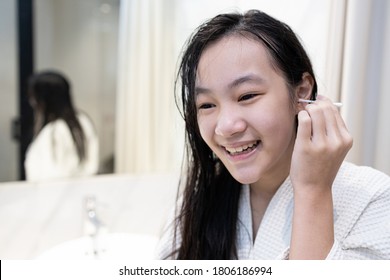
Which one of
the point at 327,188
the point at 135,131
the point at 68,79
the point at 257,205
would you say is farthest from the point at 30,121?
the point at 327,188

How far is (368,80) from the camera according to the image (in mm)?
737

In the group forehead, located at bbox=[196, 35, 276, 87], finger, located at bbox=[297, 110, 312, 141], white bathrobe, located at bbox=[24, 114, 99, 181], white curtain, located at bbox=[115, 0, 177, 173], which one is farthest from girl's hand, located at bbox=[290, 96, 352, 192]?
white bathrobe, located at bbox=[24, 114, 99, 181]

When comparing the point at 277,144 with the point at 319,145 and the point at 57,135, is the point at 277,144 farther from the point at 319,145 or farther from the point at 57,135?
the point at 57,135

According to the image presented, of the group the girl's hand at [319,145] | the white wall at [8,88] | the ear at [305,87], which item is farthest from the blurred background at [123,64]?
the girl's hand at [319,145]

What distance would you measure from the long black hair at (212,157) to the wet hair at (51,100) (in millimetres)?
487

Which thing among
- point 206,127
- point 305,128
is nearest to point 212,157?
point 206,127

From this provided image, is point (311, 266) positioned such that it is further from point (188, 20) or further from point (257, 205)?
point (188, 20)

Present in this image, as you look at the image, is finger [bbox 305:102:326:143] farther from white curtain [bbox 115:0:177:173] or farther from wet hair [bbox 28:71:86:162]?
wet hair [bbox 28:71:86:162]

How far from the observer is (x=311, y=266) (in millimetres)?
534

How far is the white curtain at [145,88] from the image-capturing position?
42.9 inches

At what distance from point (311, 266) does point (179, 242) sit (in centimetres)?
31

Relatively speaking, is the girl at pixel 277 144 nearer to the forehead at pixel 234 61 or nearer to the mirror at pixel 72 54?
the forehead at pixel 234 61

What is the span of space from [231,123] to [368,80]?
35 centimetres

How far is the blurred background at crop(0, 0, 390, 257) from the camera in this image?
83 cm
